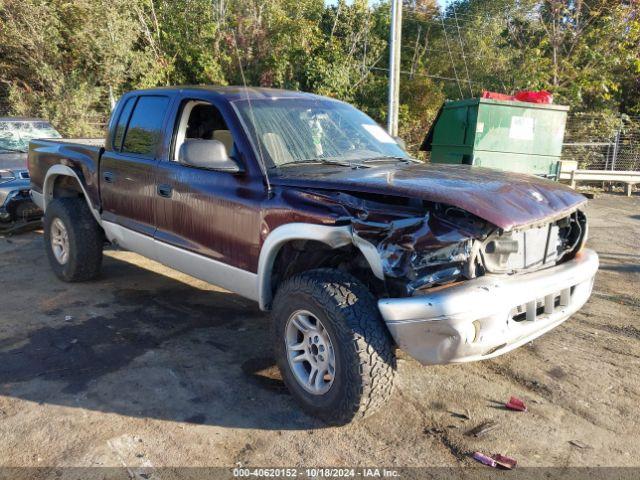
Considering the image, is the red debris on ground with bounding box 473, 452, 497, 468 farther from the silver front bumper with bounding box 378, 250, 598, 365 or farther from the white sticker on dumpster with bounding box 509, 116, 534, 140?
the white sticker on dumpster with bounding box 509, 116, 534, 140

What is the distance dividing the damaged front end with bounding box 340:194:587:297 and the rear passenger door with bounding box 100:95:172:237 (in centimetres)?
207

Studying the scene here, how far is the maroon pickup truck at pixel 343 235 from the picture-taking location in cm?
268

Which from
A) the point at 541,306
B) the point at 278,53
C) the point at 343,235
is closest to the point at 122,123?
Result: the point at 343,235

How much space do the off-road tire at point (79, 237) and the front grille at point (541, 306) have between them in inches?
161

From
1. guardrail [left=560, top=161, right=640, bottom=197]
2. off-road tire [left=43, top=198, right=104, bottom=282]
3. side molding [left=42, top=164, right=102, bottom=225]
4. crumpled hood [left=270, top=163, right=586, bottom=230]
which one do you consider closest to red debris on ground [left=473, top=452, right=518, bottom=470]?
crumpled hood [left=270, top=163, right=586, bottom=230]

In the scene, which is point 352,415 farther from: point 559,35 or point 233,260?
point 559,35

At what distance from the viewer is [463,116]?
10.2 metres

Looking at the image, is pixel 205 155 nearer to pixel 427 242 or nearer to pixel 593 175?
pixel 427 242

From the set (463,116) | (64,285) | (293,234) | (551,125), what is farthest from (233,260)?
(551,125)

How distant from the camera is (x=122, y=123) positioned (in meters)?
4.84

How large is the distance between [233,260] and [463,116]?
25.6ft

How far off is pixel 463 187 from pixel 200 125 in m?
2.46

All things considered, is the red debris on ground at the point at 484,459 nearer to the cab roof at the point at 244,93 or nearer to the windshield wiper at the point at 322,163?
the windshield wiper at the point at 322,163

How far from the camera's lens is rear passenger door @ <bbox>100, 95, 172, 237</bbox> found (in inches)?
170
